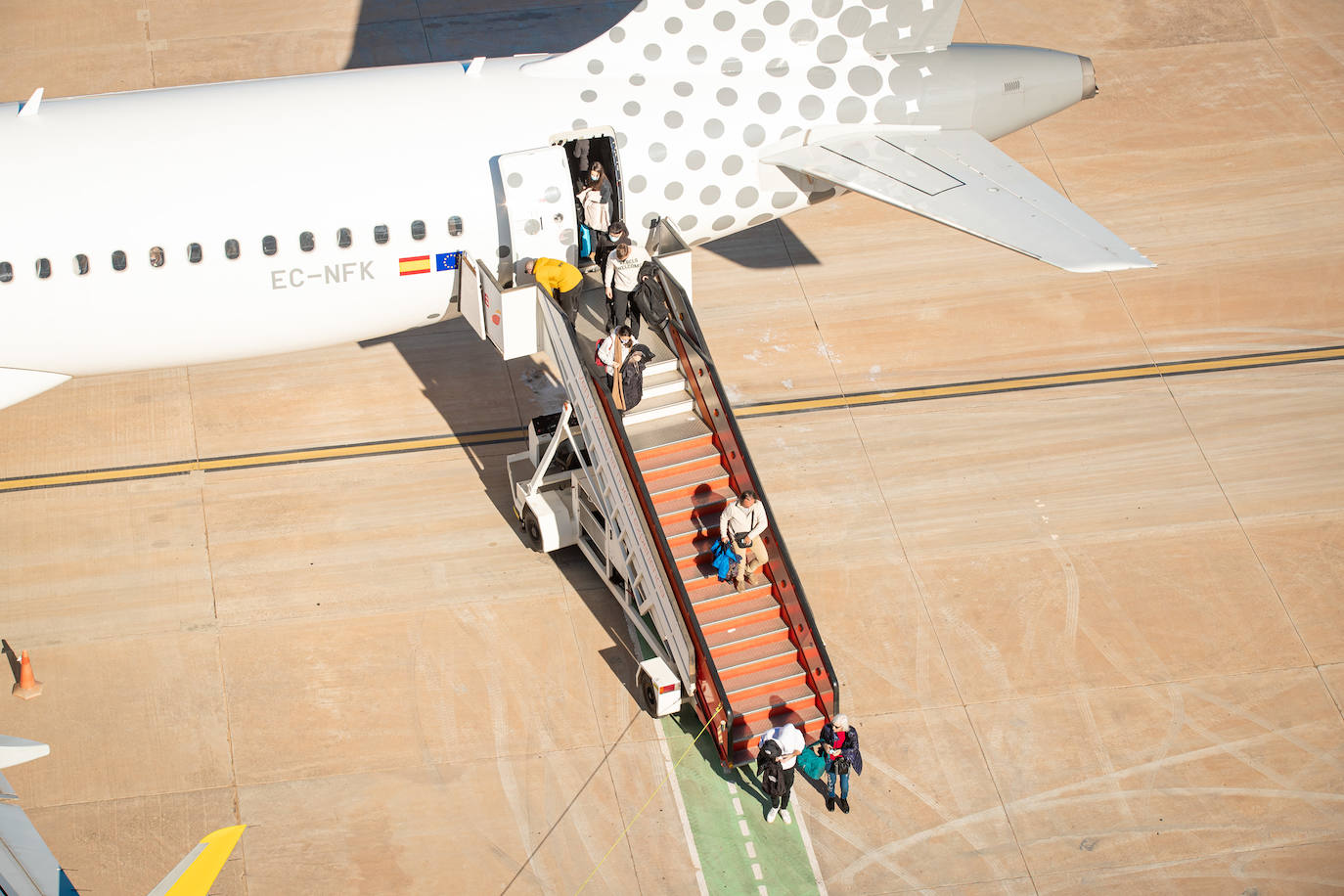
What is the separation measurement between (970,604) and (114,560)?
45.1 feet

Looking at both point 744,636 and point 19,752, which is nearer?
point 19,752

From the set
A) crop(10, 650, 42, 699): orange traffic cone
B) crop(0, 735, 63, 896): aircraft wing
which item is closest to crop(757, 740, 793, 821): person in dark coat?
crop(0, 735, 63, 896): aircraft wing

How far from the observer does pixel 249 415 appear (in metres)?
26.8

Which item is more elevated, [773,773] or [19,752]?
[19,752]

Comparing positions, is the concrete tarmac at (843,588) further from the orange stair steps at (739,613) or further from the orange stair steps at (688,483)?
the orange stair steps at (688,483)

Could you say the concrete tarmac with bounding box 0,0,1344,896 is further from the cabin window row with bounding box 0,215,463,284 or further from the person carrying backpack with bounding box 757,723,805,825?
the cabin window row with bounding box 0,215,463,284

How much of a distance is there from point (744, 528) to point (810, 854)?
15.0 feet

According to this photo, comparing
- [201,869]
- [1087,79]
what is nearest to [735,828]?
[201,869]

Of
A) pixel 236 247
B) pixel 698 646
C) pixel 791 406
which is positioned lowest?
pixel 791 406

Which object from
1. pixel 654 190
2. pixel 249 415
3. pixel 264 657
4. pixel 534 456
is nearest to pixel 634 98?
pixel 654 190

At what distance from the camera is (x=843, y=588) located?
24312 millimetres

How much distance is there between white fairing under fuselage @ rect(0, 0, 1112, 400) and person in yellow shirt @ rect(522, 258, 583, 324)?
2.58ft

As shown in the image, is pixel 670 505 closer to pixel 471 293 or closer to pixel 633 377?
pixel 633 377

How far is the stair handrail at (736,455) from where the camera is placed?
21172mm
